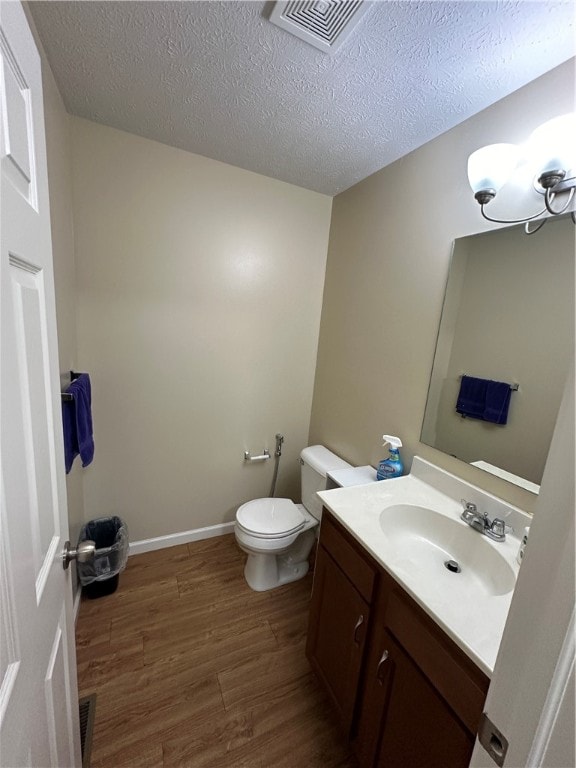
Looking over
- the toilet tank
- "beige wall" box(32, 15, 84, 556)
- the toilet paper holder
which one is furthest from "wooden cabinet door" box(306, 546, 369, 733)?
"beige wall" box(32, 15, 84, 556)

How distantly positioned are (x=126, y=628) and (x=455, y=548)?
165 cm

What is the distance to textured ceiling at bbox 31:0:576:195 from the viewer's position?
902 millimetres

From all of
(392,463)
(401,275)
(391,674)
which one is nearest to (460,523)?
(392,463)

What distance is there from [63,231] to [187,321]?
709 mm

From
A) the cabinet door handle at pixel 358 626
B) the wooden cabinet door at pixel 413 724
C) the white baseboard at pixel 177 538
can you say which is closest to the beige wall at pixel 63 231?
the white baseboard at pixel 177 538

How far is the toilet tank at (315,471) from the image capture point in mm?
1856

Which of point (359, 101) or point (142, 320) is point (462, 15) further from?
point (142, 320)

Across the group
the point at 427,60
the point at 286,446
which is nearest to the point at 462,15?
the point at 427,60

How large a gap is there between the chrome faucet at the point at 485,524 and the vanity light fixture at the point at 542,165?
1.04 meters

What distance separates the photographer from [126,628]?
156 cm

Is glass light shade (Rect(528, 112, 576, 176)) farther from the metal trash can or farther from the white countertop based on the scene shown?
the metal trash can

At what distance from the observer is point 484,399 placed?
1.23m

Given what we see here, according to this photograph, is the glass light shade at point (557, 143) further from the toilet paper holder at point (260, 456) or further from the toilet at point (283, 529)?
the toilet paper holder at point (260, 456)

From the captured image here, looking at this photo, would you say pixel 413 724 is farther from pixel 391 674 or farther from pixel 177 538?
pixel 177 538
